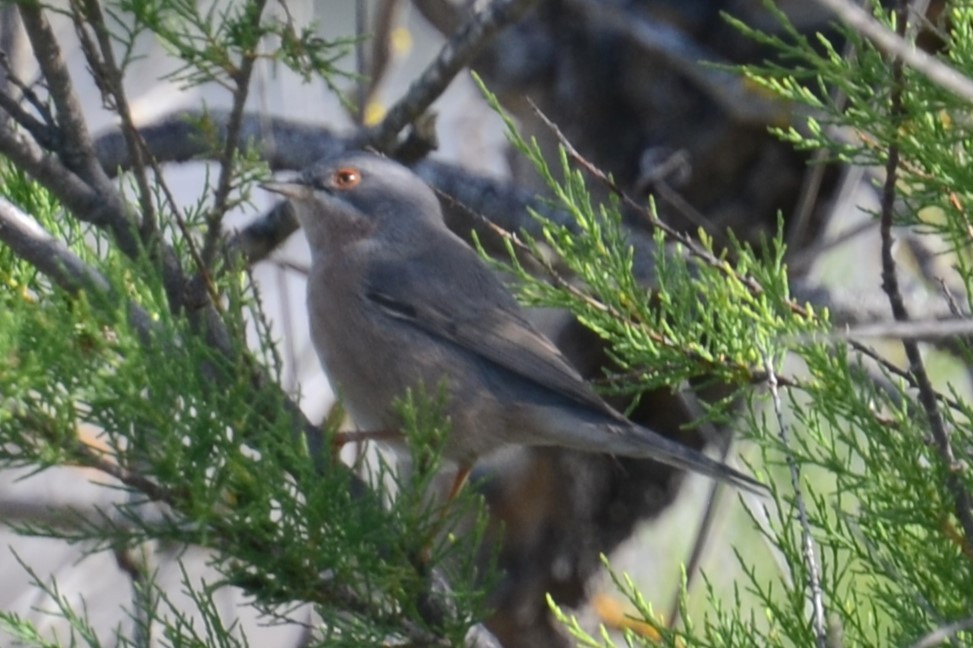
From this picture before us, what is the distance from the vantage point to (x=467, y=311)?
4.62 m

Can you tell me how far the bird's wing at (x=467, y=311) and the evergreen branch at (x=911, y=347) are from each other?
1.64 m

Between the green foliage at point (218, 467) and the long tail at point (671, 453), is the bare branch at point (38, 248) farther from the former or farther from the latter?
the long tail at point (671, 453)

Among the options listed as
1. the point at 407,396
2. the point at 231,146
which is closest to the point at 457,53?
the point at 231,146

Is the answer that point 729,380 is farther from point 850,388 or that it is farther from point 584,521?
point 584,521

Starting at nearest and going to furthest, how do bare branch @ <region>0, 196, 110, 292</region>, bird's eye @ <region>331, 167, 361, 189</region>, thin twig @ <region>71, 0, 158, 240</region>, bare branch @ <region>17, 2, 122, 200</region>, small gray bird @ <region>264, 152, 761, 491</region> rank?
bare branch @ <region>0, 196, 110, 292</region>
thin twig @ <region>71, 0, 158, 240</region>
bare branch @ <region>17, 2, 122, 200</region>
small gray bird @ <region>264, 152, 761, 491</region>
bird's eye @ <region>331, 167, 361, 189</region>

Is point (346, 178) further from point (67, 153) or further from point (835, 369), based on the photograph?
point (835, 369)

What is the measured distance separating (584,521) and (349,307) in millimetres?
1919

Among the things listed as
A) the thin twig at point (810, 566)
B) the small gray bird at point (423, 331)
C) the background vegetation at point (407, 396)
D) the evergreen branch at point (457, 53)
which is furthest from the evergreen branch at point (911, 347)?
the evergreen branch at point (457, 53)

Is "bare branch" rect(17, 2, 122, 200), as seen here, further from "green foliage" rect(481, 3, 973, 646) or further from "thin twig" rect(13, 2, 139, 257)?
"green foliage" rect(481, 3, 973, 646)

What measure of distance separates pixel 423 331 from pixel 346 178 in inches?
28.6

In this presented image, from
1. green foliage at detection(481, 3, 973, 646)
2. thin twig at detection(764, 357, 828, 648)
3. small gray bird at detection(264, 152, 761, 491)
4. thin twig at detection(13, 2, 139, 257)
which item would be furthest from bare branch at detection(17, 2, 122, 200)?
thin twig at detection(764, 357, 828, 648)

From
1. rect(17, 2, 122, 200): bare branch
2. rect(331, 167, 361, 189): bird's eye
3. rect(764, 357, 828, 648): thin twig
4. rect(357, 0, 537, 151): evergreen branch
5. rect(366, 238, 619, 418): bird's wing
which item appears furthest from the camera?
rect(331, 167, 361, 189): bird's eye

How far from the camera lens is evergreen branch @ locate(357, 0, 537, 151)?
410 cm

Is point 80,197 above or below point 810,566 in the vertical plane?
above
